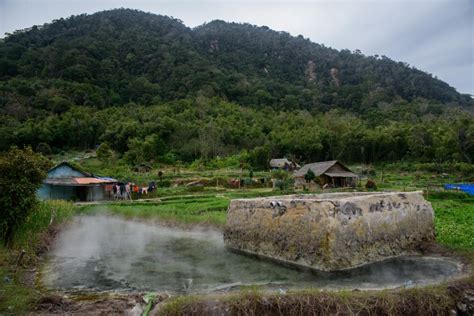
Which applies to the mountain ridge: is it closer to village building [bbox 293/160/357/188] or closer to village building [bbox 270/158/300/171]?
village building [bbox 270/158/300/171]

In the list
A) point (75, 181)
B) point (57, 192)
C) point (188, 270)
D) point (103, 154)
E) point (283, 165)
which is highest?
point (103, 154)

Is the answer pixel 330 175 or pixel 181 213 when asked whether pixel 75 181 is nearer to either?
pixel 181 213

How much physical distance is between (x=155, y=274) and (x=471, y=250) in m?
8.06

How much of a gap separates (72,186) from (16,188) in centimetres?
1989

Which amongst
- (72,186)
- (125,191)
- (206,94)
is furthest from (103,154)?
(206,94)

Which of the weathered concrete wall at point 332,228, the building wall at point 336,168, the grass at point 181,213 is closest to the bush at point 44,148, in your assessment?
the grass at point 181,213

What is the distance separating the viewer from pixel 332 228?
806 cm

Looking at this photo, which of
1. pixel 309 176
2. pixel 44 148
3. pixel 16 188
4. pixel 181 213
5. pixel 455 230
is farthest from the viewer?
pixel 44 148

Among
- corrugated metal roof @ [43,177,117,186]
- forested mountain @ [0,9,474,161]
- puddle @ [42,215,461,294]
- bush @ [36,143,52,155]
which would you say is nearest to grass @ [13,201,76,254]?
puddle @ [42,215,461,294]

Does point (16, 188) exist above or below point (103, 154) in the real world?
below

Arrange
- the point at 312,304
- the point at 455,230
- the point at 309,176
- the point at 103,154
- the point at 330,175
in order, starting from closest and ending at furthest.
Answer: the point at 312,304
the point at 455,230
the point at 309,176
the point at 330,175
the point at 103,154

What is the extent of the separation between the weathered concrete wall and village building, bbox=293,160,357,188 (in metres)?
24.6

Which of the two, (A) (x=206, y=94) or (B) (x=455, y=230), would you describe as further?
Answer: (A) (x=206, y=94)

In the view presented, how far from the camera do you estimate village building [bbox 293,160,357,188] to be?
116 feet
